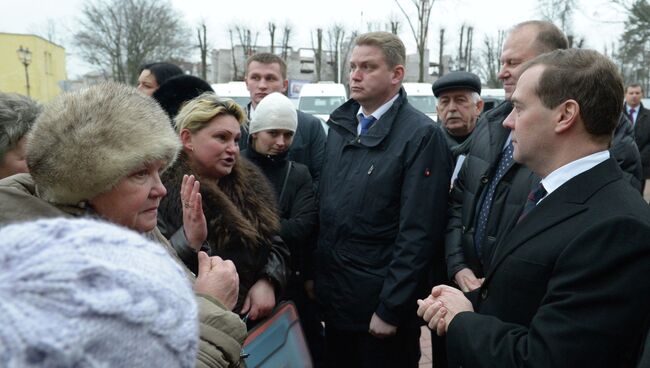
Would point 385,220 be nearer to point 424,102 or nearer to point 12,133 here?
point 12,133

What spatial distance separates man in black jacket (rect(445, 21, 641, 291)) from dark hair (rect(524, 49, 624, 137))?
24.8 inches

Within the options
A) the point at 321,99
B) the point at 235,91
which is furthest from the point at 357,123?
the point at 235,91

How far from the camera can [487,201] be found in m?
2.72

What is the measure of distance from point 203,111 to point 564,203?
176cm

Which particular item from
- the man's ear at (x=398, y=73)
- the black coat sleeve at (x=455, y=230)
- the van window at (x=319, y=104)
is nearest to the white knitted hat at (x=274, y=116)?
the man's ear at (x=398, y=73)

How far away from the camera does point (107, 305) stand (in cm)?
65

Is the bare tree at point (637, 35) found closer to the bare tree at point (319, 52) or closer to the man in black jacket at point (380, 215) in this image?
the man in black jacket at point (380, 215)

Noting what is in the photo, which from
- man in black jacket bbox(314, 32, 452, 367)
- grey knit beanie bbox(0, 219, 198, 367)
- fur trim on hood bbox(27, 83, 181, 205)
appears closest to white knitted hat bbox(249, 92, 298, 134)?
man in black jacket bbox(314, 32, 452, 367)

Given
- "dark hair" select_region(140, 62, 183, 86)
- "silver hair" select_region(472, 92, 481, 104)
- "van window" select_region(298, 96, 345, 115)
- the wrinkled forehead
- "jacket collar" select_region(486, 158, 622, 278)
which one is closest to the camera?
"jacket collar" select_region(486, 158, 622, 278)

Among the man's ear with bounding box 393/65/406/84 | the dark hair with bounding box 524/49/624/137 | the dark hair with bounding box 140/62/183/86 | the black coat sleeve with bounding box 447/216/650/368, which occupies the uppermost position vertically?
the dark hair with bounding box 140/62/183/86

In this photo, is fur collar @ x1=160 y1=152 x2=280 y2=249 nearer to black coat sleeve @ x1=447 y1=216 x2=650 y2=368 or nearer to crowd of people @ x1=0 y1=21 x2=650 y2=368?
crowd of people @ x1=0 y1=21 x2=650 y2=368

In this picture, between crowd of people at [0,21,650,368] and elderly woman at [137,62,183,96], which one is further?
elderly woman at [137,62,183,96]

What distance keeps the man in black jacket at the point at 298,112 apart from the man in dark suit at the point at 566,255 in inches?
91.6

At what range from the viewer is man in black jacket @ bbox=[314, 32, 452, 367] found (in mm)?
2867
